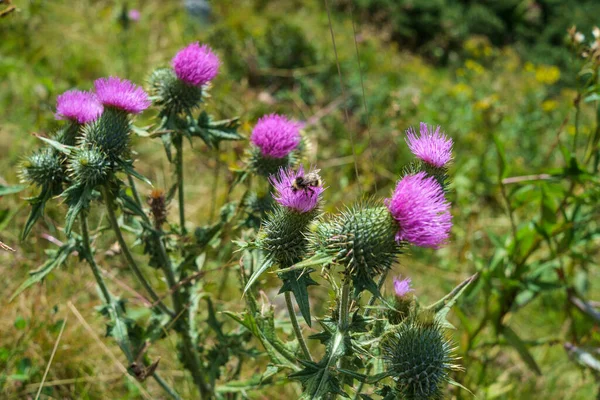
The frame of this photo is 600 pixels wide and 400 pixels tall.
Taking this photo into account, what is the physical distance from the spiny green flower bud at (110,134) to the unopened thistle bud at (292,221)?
0.82 metres

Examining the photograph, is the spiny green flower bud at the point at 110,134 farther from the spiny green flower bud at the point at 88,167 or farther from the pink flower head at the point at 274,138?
the pink flower head at the point at 274,138

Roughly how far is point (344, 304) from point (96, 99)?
1575 mm

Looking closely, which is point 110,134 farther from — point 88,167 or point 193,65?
point 193,65

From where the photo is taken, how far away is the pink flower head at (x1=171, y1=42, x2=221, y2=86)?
2.73 meters

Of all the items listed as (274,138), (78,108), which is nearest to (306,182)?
(274,138)

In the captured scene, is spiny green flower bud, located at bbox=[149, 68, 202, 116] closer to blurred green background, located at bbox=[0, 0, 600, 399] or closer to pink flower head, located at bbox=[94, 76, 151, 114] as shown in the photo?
pink flower head, located at bbox=[94, 76, 151, 114]

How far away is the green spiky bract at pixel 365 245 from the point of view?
1848 mm

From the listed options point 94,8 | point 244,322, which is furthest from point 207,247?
point 94,8

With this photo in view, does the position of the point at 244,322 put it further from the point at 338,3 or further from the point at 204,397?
the point at 338,3

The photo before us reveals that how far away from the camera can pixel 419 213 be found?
5.88 feet

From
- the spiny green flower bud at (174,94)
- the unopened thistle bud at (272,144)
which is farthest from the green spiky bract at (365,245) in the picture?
the spiny green flower bud at (174,94)

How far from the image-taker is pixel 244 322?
2.12 m

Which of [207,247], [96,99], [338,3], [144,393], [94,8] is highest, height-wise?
[338,3]

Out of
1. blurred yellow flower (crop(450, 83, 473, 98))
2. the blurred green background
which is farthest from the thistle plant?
blurred yellow flower (crop(450, 83, 473, 98))
